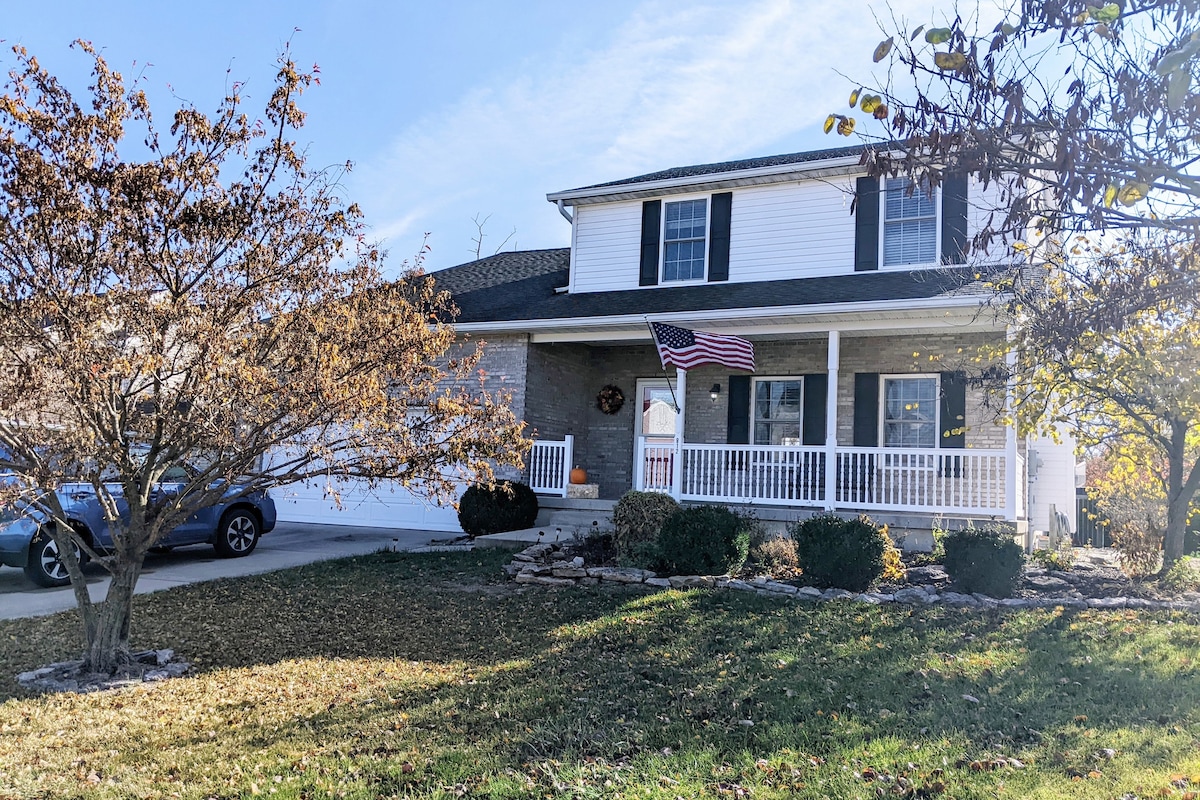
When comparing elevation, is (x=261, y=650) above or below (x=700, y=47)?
below

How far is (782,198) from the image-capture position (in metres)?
13.9

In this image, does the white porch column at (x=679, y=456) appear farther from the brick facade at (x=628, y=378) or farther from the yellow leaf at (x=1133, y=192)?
the yellow leaf at (x=1133, y=192)

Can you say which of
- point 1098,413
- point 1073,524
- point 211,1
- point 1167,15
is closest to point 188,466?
point 211,1

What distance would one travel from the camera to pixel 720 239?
46.8ft

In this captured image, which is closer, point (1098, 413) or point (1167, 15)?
point (1167, 15)

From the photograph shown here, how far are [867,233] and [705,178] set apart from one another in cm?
286

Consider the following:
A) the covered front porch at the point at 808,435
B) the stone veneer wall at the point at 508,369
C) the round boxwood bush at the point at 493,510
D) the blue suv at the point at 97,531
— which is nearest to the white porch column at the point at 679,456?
the covered front porch at the point at 808,435

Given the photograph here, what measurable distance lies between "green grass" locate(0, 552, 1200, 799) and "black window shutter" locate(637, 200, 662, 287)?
7631 mm

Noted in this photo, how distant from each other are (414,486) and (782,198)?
9.56 metres

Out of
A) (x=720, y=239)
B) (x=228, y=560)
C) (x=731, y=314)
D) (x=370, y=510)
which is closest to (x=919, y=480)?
(x=731, y=314)

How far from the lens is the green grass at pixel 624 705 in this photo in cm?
401

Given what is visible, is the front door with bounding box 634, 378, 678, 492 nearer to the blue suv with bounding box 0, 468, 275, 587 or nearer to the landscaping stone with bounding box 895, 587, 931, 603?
the blue suv with bounding box 0, 468, 275, 587

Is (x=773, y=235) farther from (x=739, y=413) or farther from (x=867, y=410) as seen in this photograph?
(x=867, y=410)

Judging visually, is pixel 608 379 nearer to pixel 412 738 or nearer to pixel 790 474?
pixel 790 474
